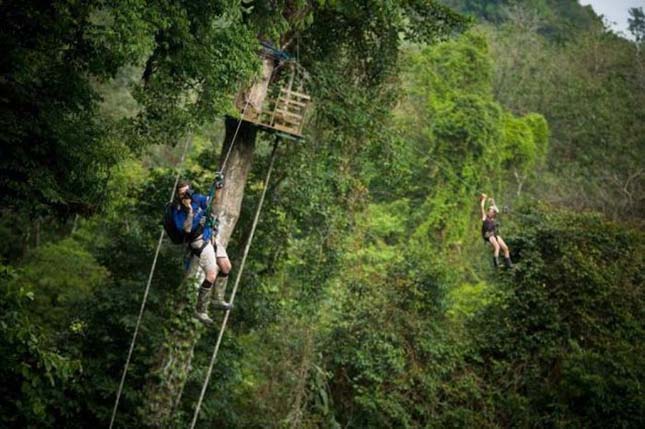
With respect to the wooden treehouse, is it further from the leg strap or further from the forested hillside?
the leg strap

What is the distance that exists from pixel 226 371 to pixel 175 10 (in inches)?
272

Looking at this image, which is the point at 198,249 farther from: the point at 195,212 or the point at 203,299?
the point at 203,299

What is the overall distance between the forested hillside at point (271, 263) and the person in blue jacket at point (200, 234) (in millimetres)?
842

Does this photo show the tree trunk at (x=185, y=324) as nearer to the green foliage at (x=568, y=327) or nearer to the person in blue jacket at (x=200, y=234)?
the person in blue jacket at (x=200, y=234)

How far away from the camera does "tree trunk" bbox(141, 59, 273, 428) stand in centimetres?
1093

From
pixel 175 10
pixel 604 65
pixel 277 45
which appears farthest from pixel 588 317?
pixel 604 65

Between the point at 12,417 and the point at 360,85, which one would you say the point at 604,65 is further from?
the point at 12,417

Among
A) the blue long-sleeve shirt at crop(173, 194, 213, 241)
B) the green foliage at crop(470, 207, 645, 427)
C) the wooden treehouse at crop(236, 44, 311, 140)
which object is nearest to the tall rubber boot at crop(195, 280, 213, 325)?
the blue long-sleeve shirt at crop(173, 194, 213, 241)

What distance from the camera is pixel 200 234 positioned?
809 cm

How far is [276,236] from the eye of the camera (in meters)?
13.6

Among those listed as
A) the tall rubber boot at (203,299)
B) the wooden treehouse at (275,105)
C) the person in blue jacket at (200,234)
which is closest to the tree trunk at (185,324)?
the wooden treehouse at (275,105)

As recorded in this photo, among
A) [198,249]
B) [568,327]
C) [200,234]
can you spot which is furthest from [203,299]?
[568,327]

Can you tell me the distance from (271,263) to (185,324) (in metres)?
3.15

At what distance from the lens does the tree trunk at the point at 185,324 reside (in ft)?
35.9
